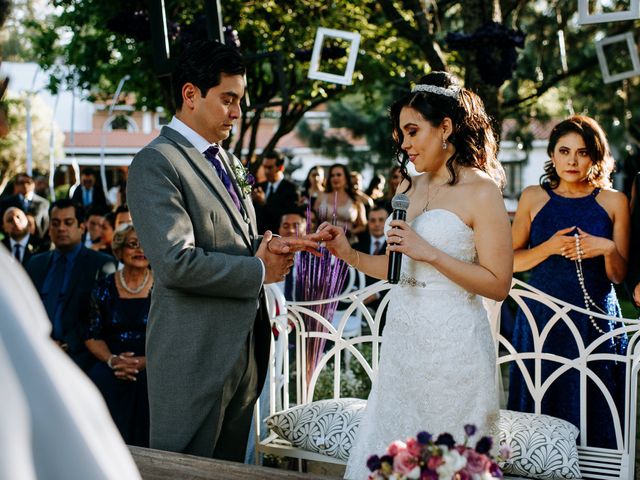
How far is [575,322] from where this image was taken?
4.32m

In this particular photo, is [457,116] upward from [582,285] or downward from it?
upward

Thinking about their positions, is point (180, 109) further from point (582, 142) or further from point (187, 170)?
point (582, 142)

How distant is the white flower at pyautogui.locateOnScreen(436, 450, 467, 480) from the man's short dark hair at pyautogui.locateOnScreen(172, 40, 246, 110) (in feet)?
5.63

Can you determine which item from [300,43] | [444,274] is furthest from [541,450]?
[300,43]

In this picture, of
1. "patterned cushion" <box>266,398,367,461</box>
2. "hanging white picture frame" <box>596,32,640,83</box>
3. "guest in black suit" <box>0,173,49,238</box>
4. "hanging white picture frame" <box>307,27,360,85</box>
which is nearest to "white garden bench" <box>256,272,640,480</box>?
"patterned cushion" <box>266,398,367,461</box>

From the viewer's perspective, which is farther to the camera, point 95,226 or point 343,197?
point 343,197

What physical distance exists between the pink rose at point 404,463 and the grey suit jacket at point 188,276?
1.15m

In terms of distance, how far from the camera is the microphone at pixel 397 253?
2895 mm

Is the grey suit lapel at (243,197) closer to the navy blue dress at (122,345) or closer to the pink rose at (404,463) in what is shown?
the pink rose at (404,463)

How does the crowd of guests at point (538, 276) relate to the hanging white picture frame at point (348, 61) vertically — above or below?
below

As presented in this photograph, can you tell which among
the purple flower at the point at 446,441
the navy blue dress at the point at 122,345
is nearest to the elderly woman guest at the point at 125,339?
the navy blue dress at the point at 122,345

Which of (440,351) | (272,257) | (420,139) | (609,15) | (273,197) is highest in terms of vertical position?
(609,15)

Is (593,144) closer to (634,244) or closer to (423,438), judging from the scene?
(634,244)

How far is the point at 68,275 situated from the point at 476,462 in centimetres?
478
